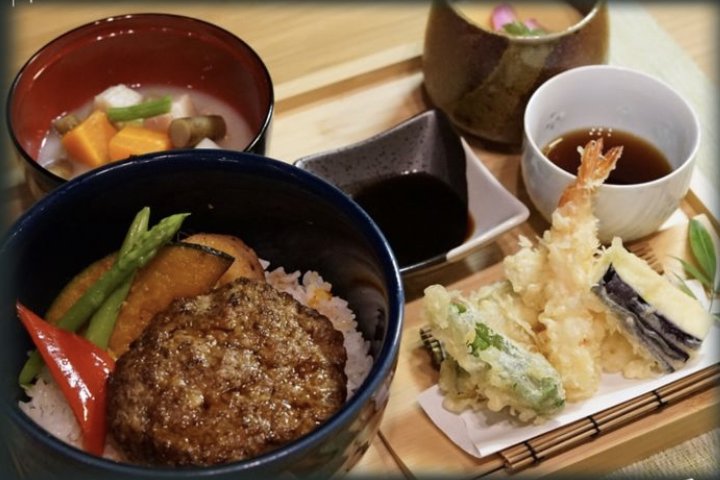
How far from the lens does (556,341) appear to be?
5.61ft

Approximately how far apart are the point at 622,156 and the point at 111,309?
113 cm

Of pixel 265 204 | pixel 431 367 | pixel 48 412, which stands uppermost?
pixel 265 204

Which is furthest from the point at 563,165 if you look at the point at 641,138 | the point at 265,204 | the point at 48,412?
the point at 48,412

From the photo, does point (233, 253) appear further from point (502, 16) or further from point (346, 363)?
point (502, 16)

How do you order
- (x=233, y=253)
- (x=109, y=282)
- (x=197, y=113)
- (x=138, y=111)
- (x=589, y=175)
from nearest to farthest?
(x=109, y=282)
(x=233, y=253)
(x=589, y=175)
(x=138, y=111)
(x=197, y=113)

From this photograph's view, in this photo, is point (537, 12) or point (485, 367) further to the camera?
point (537, 12)

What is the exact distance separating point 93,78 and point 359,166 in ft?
2.00

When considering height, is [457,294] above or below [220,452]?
below

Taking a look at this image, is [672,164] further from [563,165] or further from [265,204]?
[265,204]

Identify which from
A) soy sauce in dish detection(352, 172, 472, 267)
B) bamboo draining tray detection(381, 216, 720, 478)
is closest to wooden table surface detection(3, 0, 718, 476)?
soy sauce in dish detection(352, 172, 472, 267)

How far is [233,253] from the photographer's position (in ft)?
5.47

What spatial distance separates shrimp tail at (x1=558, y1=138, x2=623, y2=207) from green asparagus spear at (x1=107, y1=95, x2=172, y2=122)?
84cm

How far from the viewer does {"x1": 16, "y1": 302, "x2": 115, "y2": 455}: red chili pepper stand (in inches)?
58.4

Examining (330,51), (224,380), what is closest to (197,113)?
(330,51)
